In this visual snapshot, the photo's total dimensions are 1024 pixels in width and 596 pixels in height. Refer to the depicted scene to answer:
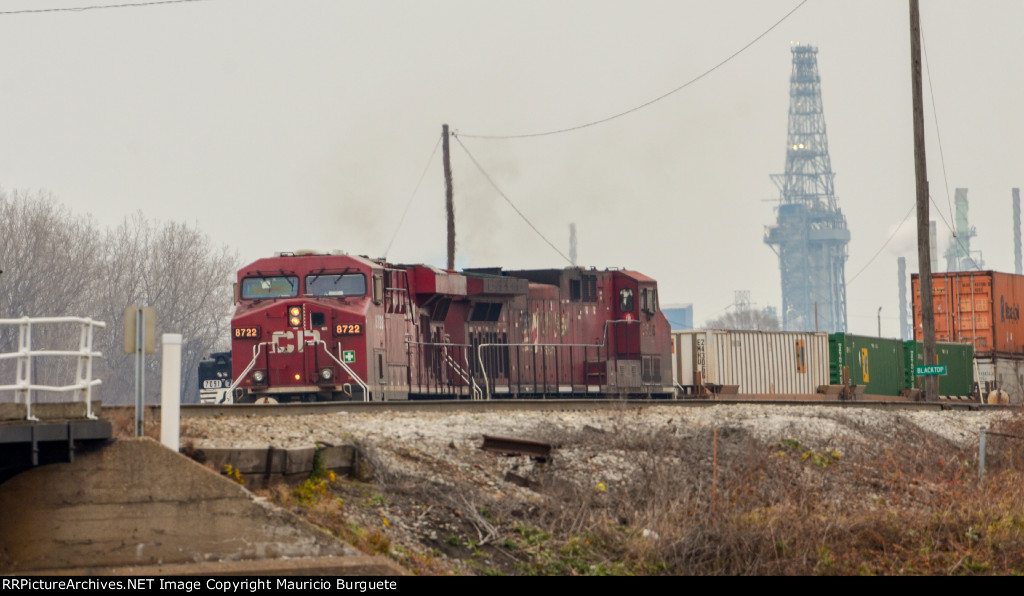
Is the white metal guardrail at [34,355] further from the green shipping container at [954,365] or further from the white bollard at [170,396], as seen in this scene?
the green shipping container at [954,365]

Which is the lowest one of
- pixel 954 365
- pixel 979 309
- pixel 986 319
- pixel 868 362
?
pixel 954 365

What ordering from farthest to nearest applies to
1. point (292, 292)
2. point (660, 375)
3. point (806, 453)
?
point (660, 375) → point (292, 292) → point (806, 453)

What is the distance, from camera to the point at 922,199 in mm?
27484

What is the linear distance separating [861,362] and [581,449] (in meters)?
Result: 21.1

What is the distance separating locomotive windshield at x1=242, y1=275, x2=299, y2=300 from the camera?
2227 cm

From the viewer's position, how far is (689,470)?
16.0 meters

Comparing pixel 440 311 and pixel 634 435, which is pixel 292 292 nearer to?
pixel 440 311

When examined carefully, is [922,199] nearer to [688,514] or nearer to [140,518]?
[688,514]

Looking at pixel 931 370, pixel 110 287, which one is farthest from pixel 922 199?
pixel 110 287

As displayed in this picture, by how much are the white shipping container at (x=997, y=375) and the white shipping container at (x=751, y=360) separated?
5.12 metres

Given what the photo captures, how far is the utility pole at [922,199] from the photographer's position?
2708 cm

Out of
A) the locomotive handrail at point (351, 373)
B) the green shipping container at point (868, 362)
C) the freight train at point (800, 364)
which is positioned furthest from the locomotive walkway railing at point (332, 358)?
the green shipping container at point (868, 362)

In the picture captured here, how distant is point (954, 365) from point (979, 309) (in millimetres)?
2946
